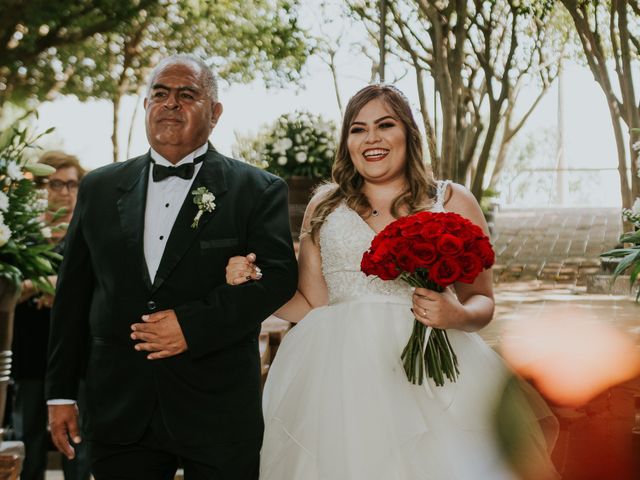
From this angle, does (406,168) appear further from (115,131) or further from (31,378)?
(115,131)

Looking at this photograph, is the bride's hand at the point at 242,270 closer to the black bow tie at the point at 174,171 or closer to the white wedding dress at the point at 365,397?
the black bow tie at the point at 174,171

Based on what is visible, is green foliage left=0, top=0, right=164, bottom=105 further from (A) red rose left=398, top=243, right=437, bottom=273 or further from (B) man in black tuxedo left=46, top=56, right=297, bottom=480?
(A) red rose left=398, top=243, right=437, bottom=273

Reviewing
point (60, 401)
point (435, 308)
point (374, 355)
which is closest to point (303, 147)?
point (374, 355)

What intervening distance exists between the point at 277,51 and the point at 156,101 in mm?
18431

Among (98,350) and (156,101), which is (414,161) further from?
(98,350)

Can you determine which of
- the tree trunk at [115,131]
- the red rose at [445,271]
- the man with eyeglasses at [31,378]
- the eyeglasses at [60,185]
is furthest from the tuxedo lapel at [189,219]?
the tree trunk at [115,131]

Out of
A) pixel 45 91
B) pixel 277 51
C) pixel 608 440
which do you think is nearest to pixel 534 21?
pixel 277 51

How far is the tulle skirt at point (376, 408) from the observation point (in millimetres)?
3139

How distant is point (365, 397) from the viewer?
10.7 ft

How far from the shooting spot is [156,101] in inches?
115

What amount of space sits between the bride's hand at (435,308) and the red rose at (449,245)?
0.18 metres

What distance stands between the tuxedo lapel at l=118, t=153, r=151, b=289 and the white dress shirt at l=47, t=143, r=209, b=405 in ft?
0.09

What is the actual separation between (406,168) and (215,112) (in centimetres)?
86

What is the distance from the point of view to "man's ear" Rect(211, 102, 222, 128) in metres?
3.05
